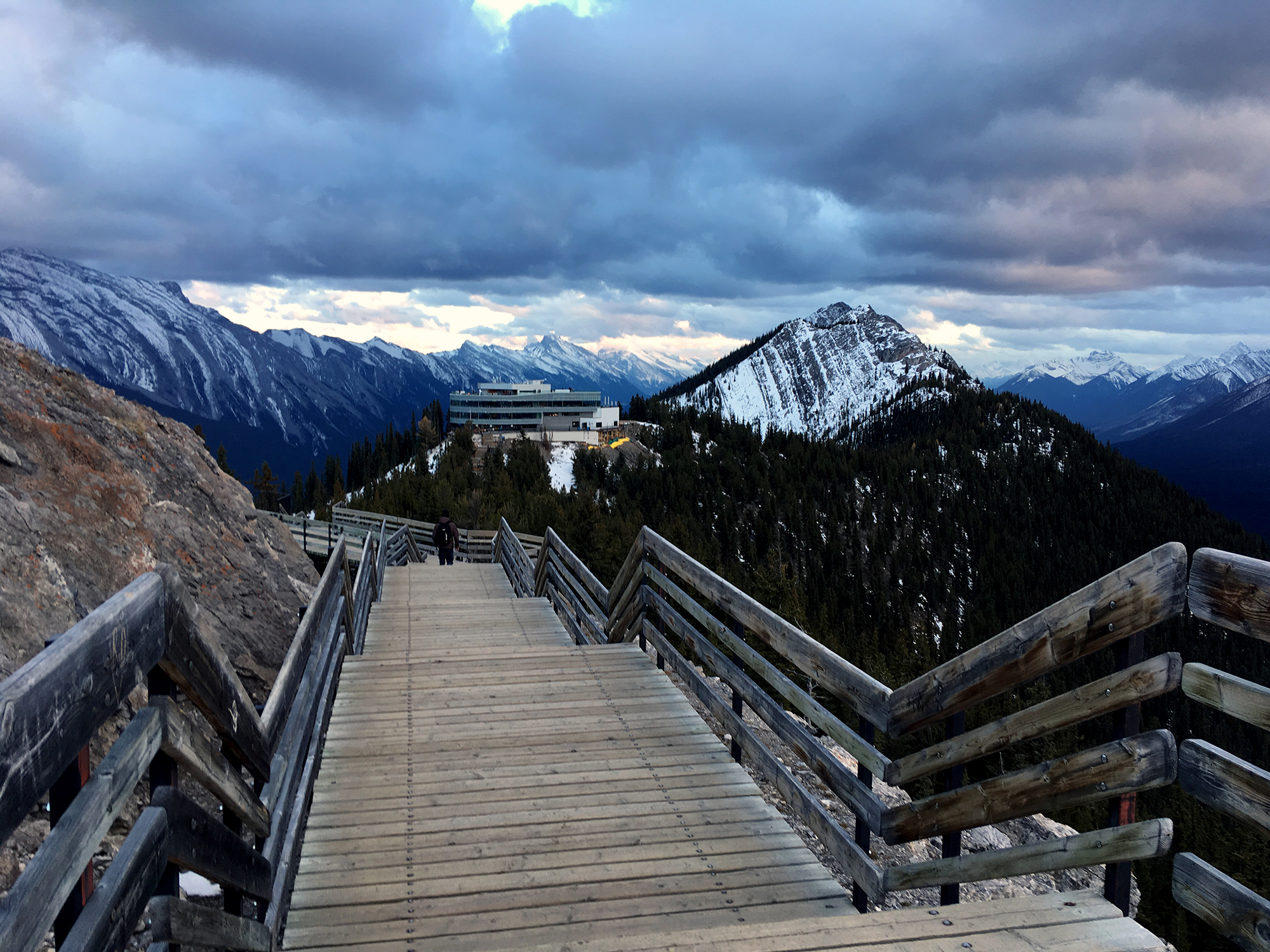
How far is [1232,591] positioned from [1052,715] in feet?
2.36

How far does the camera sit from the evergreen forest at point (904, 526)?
161 ft

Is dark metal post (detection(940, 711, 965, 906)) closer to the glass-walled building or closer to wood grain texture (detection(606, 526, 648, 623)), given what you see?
wood grain texture (detection(606, 526, 648, 623))

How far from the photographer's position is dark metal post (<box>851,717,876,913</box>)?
374cm

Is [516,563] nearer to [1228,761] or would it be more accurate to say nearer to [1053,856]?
[1053,856]

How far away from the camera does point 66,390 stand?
851 centimetres

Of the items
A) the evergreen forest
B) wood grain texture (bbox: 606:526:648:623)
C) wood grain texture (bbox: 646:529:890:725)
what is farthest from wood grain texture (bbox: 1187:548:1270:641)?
the evergreen forest

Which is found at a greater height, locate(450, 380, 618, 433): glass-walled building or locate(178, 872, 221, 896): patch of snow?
locate(178, 872, 221, 896): patch of snow

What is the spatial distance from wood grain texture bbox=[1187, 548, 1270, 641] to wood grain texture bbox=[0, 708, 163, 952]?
282 cm

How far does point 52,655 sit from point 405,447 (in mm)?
129160

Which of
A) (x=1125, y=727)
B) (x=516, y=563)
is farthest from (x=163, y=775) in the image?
(x=516, y=563)

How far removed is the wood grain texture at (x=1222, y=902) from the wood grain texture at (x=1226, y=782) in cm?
19

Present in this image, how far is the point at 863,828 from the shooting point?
379cm

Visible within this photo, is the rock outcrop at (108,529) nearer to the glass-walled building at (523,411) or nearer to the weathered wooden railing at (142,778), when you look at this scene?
the weathered wooden railing at (142,778)

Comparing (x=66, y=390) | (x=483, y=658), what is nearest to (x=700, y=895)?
(x=483, y=658)
